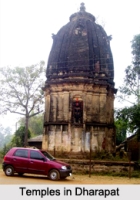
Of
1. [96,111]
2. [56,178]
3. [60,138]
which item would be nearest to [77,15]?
[96,111]

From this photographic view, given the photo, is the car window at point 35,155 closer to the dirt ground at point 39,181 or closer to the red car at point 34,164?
the red car at point 34,164

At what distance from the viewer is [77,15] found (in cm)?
2217

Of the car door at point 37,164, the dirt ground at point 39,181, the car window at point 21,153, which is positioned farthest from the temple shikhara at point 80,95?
the car door at point 37,164

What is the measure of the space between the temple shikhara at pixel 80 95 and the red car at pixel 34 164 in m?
5.86

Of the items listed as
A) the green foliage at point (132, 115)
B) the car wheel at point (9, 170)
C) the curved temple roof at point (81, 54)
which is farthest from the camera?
the curved temple roof at point (81, 54)

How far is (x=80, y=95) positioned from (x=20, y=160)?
793 cm

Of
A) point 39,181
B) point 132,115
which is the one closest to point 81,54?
point 132,115

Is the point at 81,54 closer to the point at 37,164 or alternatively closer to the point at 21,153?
the point at 21,153

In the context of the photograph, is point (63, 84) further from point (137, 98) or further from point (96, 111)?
point (137, 98)

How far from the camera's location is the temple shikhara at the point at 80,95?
18.5 metres

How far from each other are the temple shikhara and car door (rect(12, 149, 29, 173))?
231 inches

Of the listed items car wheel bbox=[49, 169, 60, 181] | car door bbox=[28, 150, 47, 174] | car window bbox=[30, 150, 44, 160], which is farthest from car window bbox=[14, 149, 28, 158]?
car wheel bbox=[49, 169, 60, 181]

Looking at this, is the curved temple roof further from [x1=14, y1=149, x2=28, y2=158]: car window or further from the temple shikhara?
[x1=14, y1=149, x2=28, y2=158]: car window

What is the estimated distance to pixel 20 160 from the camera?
12469 millimetres
